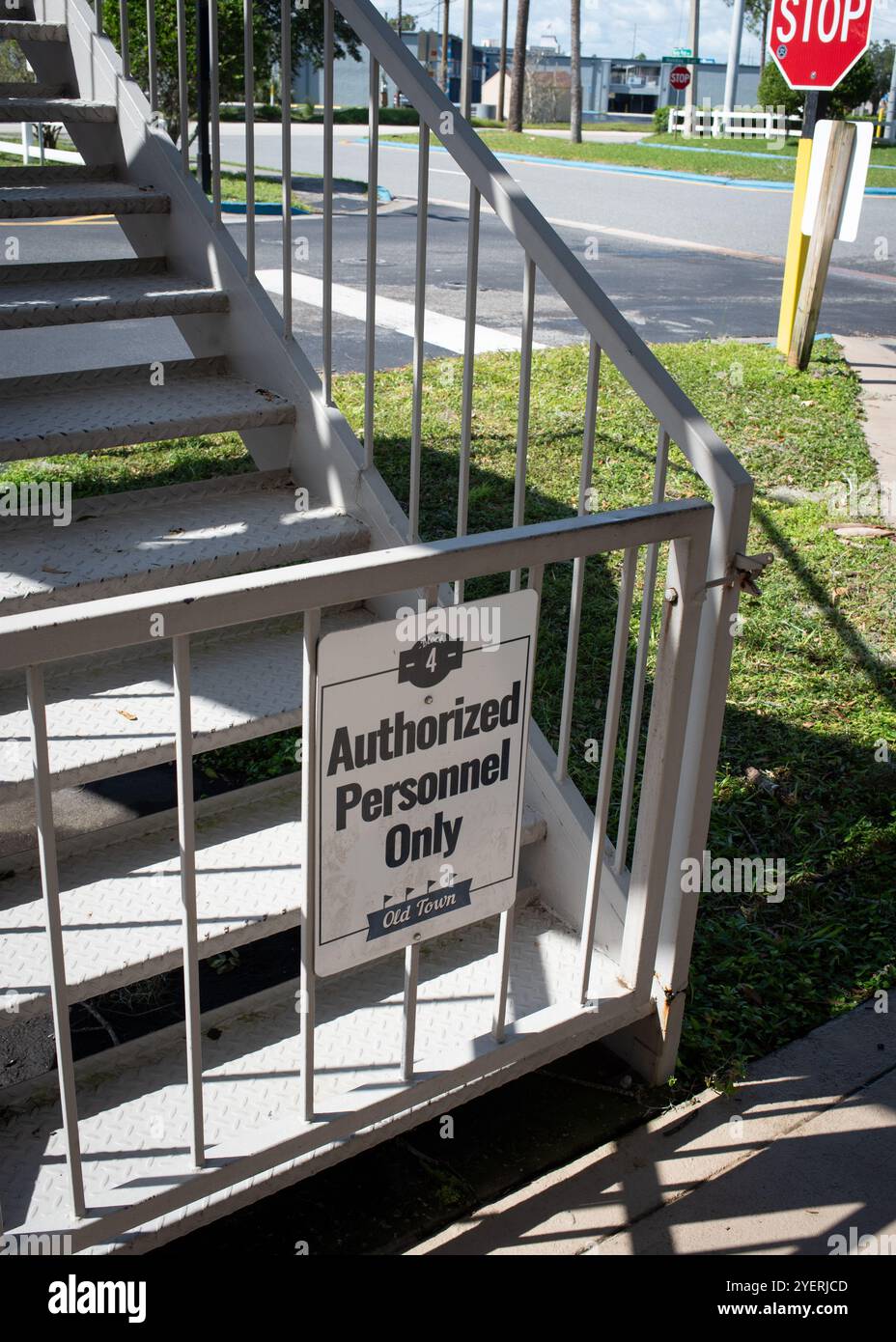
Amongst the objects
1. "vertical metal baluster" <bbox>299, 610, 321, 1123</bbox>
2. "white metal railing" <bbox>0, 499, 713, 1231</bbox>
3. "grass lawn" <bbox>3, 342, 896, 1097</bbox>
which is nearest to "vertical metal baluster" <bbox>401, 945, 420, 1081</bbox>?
"white metal railing" <bbox>0, 499, 713, 1231</bbox>

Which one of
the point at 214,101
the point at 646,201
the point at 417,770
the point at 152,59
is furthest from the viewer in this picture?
the point at 646,201

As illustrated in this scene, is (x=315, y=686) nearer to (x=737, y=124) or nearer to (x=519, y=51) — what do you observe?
(x=519, y=51)

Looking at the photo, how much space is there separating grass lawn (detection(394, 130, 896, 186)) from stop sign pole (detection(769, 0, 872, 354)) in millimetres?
17441

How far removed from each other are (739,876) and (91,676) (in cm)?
188

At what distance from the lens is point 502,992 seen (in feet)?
8.10

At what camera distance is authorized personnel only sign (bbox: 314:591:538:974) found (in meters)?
1.98

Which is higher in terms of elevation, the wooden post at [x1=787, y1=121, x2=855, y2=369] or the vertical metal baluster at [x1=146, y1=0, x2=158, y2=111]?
the vertical metal baluster at [x1=146, y1=0, x2=158, y2=111]

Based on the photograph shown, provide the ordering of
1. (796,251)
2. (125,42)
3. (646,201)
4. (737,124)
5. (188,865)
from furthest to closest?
(737,124) → (646,201) → (796,251) → (125,42) → (188,865)

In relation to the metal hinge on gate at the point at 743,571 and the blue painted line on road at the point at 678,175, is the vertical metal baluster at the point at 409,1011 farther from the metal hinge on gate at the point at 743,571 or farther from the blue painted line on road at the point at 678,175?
the blue painted line on road at the point at 678,175

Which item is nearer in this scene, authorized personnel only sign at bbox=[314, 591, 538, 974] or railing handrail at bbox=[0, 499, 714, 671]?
railing handrail at bbox=[0, 499, 714, 671]

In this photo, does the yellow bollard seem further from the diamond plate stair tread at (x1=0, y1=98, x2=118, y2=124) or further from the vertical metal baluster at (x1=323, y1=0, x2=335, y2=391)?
the vertical metal baluster at (x1=323, y1=0, x2=335, y2=391)

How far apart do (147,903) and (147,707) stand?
18.9 inches

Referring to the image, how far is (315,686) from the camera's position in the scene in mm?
1924
